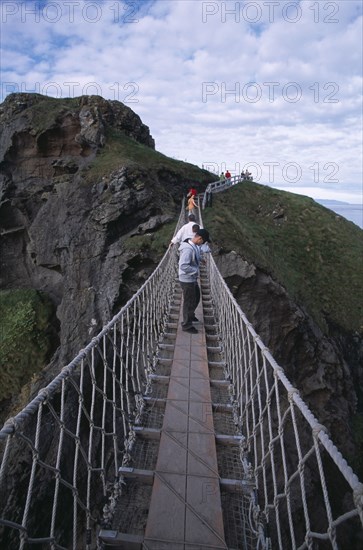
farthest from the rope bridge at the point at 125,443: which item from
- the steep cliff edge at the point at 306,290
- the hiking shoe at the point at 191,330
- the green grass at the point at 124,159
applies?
the green grass at the point at 124,159

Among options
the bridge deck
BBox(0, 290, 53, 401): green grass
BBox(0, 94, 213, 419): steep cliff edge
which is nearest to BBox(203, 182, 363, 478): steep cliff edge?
BBox(0, 94, 213, 419): steep cliff edge

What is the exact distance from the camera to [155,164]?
14.4 meters

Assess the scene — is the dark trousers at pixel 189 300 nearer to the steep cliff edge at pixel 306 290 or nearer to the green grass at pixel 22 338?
the steep cliff edge at pixel 306 290

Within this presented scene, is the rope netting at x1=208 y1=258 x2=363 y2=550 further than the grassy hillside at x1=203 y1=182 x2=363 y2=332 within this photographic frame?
No

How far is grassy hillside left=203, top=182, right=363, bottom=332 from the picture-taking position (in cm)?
1134

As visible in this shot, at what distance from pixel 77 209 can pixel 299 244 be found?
1034cm

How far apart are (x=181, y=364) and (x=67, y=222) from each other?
28.9 feet

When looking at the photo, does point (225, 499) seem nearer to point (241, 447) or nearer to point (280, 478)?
point (241, 447)

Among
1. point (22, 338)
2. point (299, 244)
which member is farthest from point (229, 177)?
point (22, 338)

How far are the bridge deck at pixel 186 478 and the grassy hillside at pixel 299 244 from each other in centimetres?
668

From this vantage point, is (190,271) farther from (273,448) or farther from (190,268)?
(273,448)

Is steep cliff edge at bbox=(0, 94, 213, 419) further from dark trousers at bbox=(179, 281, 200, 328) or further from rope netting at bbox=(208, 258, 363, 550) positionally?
dark trousers at bbox=(179, 281, 200, 328)

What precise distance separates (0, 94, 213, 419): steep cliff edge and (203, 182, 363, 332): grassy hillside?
2.34m

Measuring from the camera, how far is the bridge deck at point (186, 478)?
1.89 metres
